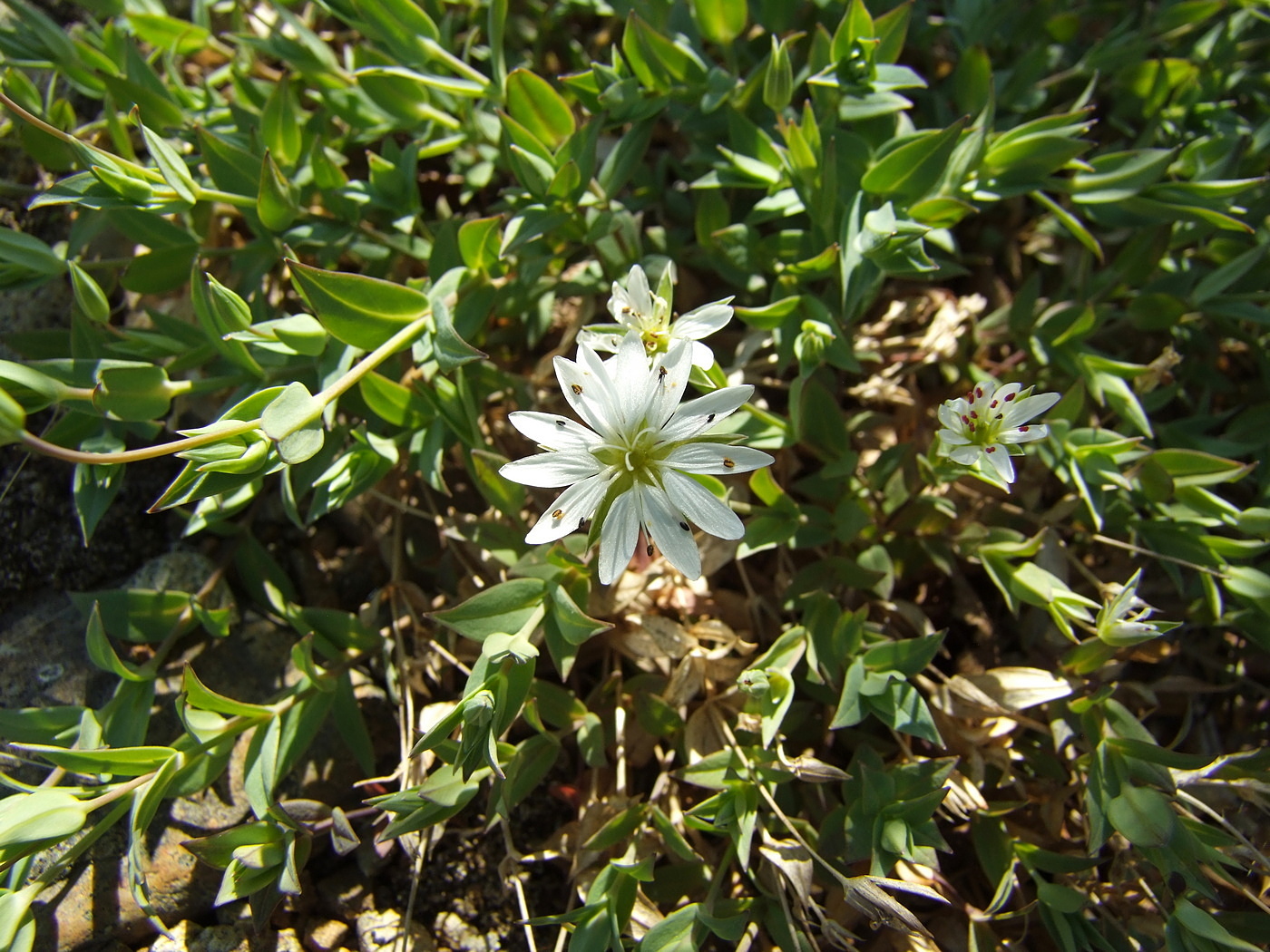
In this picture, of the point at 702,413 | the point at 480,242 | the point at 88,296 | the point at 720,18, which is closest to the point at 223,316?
the point at 88,296

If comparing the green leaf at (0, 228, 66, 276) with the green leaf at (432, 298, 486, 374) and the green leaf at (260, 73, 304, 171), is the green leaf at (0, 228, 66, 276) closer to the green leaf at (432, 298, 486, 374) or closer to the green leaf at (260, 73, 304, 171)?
the green leaf at (260, 73, 304, 171)

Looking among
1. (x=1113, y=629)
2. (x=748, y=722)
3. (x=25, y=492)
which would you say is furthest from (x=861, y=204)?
(x=25, y=492)

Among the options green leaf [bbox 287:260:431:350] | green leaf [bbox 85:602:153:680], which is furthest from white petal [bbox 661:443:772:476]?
green leaf [bbox 85:602:153:680]

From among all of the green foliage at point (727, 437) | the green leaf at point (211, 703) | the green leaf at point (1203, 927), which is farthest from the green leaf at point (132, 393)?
the green leaf at point (1203, 927)

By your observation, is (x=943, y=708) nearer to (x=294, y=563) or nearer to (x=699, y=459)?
(x=699, y=459)

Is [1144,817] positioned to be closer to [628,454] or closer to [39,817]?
→ [628,454]

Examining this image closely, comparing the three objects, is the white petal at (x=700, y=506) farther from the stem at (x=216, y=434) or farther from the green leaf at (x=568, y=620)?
the stem at (x=216, y=434)
